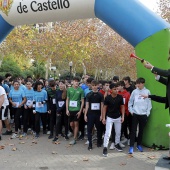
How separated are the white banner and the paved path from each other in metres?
3.51

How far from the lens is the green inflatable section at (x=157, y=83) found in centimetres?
653

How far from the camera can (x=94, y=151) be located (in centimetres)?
678

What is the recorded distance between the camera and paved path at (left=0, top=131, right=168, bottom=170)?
5.63 m

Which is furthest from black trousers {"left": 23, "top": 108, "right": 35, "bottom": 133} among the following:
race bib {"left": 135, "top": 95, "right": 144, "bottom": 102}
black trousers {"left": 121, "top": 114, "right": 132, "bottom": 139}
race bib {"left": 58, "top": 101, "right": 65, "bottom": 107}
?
race bib {"left": 135, "top": 95, "right": 144, "bottom": 102}

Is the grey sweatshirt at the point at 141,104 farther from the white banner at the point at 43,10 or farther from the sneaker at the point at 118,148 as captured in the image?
the white banner at the point at 43,10

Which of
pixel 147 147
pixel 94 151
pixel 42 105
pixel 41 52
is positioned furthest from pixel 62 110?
pixel 41 52

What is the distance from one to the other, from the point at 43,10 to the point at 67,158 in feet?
13.2

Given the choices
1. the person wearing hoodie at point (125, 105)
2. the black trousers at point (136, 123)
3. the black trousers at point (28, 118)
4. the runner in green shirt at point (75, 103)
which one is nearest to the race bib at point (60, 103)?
the runner in green shirt at point (75, 103)

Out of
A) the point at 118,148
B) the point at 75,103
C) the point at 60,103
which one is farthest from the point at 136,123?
the point at 60,103

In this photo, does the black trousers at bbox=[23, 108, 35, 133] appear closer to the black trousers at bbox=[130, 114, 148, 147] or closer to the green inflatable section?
the black trousers at bbox=[130, 114, 148, 147]

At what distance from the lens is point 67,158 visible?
6211 millimetres

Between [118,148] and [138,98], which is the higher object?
[138,98]

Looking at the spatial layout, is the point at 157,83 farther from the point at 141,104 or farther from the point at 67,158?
the point at 67,158

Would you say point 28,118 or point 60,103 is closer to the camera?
point 60,103
